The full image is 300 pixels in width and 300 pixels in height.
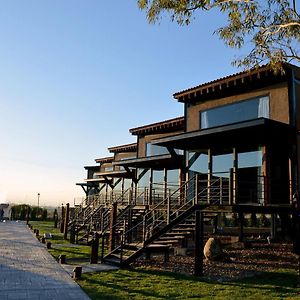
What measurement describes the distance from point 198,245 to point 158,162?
10.8 metres

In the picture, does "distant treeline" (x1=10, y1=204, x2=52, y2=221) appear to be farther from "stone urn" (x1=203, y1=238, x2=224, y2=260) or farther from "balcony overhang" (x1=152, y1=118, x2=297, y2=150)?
"stone urn" (x1=203, y1=238, x2=224, y2=260)

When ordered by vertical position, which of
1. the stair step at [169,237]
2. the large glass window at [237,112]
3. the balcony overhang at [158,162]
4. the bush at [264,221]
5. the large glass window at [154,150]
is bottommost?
the stair step at [169,237]

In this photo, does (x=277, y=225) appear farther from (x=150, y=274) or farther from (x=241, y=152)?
(x=150, y=274)

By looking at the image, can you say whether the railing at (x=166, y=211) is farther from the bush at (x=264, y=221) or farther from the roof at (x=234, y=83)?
the bush at (x=264, y=221)

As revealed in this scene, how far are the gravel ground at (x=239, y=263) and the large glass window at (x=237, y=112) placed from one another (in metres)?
5.88

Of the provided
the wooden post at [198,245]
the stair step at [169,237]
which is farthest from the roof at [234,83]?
the stair step at [169,237]

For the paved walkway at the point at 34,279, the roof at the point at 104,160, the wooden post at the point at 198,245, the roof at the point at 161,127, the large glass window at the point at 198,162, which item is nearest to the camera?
the paved walkway at the point at 34,279

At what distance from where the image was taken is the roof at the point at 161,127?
22828 mm

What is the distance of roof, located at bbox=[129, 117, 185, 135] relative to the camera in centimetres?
2283

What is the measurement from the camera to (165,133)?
960 inches

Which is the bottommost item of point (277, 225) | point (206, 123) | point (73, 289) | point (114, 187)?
point (73, 289)

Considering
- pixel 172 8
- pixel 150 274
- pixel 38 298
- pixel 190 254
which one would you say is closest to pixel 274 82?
pixel 172 8

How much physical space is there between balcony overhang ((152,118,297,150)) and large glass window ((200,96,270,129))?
135 cm

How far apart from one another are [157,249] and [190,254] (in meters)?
3.51
